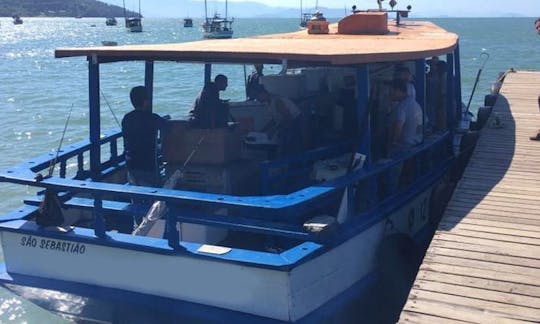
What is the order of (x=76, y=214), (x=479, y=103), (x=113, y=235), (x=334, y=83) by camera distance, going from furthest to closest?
1. (x=479, y=103)
2. (x=334, y=83)
3. (x=76, y=214)
4. (x=113, y=235)

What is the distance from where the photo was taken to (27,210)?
6879 millimetres

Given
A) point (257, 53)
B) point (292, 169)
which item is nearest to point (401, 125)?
point (292, 169)

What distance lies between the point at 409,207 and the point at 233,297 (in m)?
2.90

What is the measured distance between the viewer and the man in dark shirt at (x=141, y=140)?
7234 mm

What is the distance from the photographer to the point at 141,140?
7.26m

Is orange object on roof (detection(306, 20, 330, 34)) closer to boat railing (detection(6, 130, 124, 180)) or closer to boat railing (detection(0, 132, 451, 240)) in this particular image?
boat railing (detection(0, 132, 451, 240))

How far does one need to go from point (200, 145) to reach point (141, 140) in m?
0.64

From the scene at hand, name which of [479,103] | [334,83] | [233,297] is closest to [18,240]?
[233,297]

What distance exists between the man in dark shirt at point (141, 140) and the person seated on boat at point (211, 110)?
690mm

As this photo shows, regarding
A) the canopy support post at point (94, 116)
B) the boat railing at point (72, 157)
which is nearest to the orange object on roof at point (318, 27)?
the boat railing at point (72, 157)

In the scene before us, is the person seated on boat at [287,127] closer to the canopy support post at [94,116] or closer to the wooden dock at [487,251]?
the wooden dock at [487,251]

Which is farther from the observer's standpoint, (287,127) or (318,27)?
(318,27)

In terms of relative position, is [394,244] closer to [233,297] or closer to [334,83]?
[233,297]

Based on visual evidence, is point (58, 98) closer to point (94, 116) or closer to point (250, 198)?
point (94, 116)
